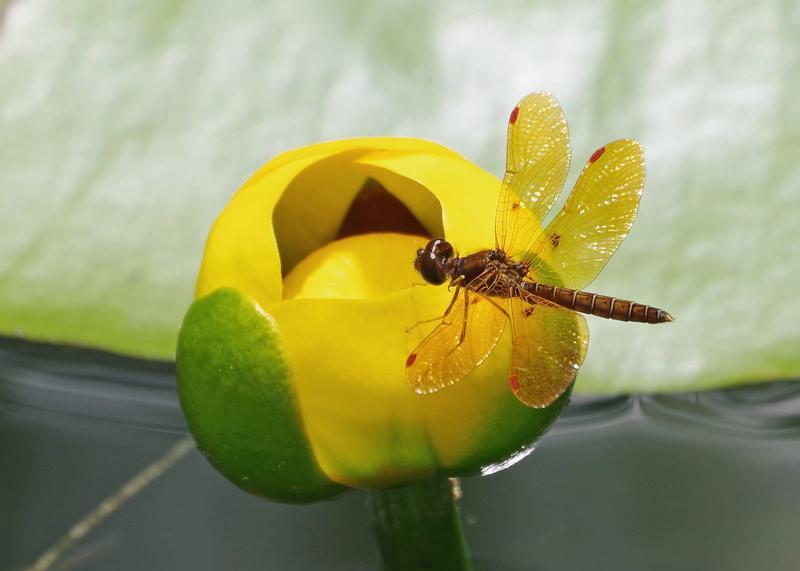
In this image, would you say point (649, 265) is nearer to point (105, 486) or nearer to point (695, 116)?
point (695, 116)

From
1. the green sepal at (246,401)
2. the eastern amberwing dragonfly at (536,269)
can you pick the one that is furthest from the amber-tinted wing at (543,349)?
the green sepal at (246,401)

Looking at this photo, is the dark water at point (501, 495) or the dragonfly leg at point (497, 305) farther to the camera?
the dark water at point (501, 495)

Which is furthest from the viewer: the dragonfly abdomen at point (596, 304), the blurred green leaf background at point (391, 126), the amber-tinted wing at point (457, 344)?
the blurred green leaf background at point (391, 126)

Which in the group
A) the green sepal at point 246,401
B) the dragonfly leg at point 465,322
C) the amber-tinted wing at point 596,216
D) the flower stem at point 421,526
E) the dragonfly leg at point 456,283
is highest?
the amber-tinted wing at point 596,216

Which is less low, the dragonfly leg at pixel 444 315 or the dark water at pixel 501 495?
the dragonfly leg at pixel 444 315

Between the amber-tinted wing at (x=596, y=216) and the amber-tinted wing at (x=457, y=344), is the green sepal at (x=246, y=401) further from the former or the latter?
the amber-tinted wing at (x=596, y=216)

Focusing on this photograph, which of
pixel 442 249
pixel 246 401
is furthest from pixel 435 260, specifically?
pixel 246 401

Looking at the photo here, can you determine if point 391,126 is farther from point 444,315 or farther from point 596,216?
point 444,315

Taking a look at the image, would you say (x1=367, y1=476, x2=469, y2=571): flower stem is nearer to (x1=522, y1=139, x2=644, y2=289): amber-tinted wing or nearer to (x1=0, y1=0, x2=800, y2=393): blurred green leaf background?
(x1=522, y1=139, x2=644, y2=289): amber-tinted wing
